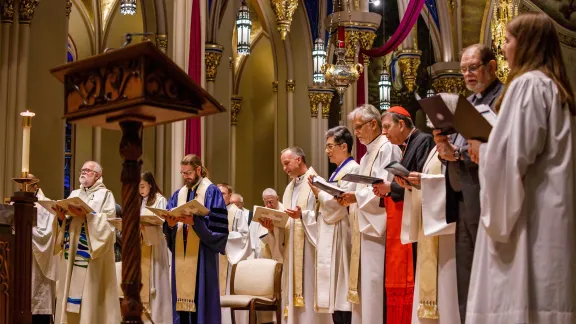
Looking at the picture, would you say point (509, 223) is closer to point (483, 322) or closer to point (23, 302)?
point (483, 322)

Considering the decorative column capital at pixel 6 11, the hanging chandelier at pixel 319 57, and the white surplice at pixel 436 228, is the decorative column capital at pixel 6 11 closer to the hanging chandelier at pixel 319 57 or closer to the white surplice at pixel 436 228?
the hanging chandelier at pixel 319 57

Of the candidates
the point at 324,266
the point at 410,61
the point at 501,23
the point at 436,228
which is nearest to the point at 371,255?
the point at 324,266

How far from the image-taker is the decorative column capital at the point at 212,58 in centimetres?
1432

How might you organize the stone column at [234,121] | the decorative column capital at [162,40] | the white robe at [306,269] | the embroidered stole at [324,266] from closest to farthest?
the embroidered stole at [324,266], the white robe at [306,269], the decorative column capital at [162,40], the stone column at [234,121]

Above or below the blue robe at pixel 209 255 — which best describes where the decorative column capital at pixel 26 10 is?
above

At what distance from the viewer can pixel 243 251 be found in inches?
376

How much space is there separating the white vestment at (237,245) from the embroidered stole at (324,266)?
229 cm

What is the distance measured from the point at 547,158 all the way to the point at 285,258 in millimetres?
5095

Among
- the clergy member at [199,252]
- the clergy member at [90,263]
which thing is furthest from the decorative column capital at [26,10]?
the clergy member at [199,252]

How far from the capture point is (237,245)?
953 cm

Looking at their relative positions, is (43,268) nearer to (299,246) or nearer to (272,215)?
(272,215)

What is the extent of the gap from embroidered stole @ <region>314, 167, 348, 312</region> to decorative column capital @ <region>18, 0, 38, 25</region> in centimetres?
466

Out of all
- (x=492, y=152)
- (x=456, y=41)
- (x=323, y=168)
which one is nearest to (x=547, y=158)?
(x=492, y=152)

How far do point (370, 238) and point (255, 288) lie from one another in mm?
2720
